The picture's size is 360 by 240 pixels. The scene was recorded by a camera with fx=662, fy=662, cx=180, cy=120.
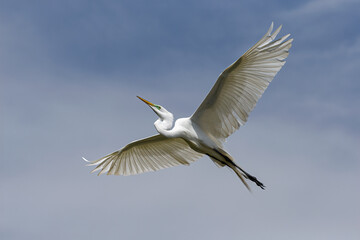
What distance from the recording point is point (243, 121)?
14867mm

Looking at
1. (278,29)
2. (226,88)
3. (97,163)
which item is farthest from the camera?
(97,163)

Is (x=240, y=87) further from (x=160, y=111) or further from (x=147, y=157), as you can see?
(x=147, y=157)

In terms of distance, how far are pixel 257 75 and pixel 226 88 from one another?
74 centimetres

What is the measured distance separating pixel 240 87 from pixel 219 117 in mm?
949

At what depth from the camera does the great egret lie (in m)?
14.1

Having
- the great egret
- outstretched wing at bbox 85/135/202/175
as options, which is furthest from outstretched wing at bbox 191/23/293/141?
outstretched wing at bbox 85/135/202/175

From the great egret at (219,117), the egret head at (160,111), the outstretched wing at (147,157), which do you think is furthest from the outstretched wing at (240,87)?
the outstretched wing at (147,157)

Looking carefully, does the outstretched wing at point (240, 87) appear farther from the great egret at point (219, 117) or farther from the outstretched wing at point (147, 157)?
the outstretched wing at point (147, 157)

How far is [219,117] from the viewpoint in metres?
15.0

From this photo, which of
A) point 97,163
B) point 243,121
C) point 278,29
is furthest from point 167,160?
point 278,29

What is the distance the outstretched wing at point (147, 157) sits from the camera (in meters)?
16.7

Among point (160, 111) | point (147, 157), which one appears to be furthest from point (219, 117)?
point (147, 157)

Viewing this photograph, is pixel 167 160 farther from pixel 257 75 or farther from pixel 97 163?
pixel 257 75

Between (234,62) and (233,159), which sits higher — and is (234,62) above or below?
above
